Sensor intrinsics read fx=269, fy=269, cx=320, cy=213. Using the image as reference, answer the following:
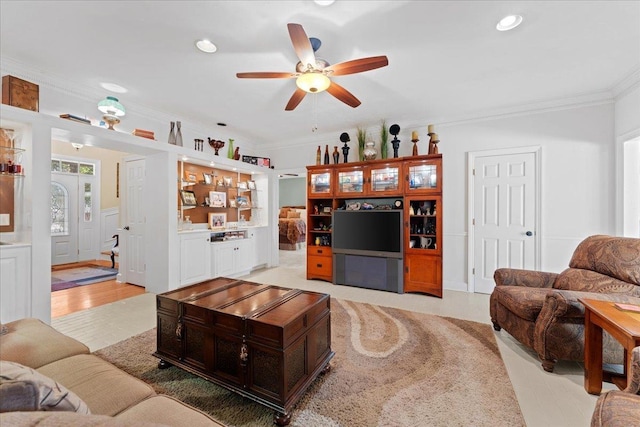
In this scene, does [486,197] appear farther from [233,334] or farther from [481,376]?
[233,334]

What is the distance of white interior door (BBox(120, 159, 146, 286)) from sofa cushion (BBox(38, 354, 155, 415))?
3.48 m

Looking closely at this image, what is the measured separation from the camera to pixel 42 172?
2.77 meters

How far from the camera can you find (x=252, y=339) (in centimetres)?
169

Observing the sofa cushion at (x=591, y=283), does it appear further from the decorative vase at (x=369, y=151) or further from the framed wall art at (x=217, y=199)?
the framed wall art at (x=217, y=199)

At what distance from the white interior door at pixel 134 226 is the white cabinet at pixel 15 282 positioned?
1.72m

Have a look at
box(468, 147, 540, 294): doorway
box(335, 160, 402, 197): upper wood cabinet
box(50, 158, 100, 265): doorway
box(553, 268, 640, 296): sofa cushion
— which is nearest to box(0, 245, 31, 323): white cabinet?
box(335, 160, 402, 197): upper wood cabinet

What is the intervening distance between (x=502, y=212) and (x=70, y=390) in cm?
482

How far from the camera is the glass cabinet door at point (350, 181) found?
15.3 feet

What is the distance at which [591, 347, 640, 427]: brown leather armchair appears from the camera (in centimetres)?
101

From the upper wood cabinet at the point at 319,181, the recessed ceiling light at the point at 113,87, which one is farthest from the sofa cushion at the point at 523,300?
the recessed ceiling light at the point at 113,87

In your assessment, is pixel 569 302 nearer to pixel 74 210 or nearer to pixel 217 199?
pixel 217 199

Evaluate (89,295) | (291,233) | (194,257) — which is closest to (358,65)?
(194,257)

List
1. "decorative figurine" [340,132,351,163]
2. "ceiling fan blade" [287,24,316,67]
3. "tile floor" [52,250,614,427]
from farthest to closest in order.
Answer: "decorative figurine" [340,132,351,163], "ceiling fan blade" [287,24,316,67], "tile floor" [52,250,614,427]

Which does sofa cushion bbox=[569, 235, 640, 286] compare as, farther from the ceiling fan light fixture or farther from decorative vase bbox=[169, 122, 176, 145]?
decorative vase bbox=[169, 122, 176, 145]
